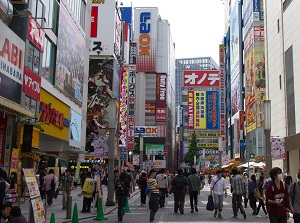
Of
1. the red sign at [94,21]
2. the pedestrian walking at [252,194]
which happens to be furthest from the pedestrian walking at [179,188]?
the red sign at [94,21]

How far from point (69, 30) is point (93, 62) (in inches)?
1248

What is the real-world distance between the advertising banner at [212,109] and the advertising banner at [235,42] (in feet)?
85.6

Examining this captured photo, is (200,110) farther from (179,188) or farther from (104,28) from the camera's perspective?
(179,188)

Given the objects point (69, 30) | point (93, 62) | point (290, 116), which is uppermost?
point (93, 62)

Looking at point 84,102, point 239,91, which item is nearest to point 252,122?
point 239,91

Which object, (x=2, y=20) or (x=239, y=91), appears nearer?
(x=2, y=20)

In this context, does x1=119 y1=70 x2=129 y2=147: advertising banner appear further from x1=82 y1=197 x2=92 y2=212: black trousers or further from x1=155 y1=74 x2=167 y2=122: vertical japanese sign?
x1=82 y1=197 x2=92 y2=212: black trousers

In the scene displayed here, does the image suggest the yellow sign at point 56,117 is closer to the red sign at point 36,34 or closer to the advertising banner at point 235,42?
the red sign at point 36,34

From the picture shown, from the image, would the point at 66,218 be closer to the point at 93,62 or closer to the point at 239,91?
the point at 93,62

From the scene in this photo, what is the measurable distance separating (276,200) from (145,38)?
119393 millimetres

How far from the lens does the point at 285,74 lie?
38656 millimetres

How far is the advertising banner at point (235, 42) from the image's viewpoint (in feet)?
236

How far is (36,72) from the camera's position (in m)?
24.6

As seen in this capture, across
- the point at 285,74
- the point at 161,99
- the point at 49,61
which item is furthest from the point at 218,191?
the point at 161,99
